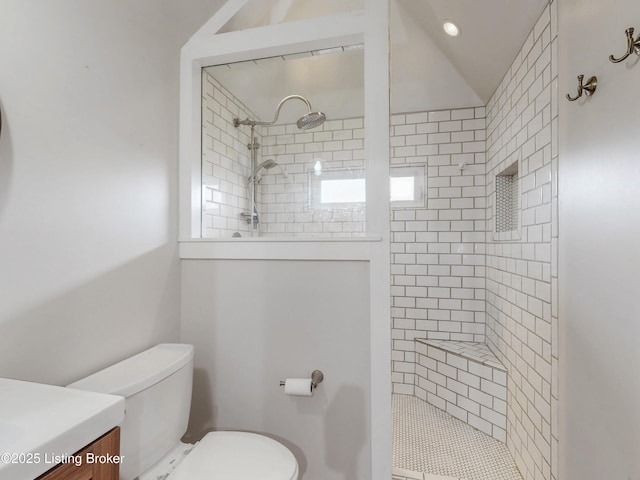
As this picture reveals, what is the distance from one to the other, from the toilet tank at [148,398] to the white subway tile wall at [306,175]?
0.74 meters

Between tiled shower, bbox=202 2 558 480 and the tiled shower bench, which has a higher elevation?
tiled shower, bbox=202 2 558 480

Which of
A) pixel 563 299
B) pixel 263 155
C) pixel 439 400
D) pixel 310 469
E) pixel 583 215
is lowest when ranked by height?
pixel 439 400

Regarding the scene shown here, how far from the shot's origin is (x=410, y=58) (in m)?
2.50

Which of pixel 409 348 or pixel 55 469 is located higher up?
pixel 55 469

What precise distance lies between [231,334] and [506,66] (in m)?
2.37

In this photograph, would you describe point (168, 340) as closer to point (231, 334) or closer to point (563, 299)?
point (231, 334)

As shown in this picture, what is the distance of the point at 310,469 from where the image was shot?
147 cm

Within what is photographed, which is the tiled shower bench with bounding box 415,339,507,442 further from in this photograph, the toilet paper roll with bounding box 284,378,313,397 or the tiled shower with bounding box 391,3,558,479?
the toilet paper roll with bounding box 284,378,313,397

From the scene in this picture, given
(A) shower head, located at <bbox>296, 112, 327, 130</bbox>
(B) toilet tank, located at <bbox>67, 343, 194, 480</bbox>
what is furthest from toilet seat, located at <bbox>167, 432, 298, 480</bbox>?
(A) shower head, located at <bbox>296, 112, 327, 130</bbox>

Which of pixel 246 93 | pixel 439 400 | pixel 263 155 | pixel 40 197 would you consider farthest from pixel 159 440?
pixel 439 400

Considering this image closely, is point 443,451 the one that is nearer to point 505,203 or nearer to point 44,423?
point 505,203

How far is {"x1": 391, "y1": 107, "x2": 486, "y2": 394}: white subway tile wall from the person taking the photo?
104 inches

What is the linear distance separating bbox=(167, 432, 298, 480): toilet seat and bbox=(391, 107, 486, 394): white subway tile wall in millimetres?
1824

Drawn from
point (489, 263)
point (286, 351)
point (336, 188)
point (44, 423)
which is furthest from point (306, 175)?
point (489, 263)
